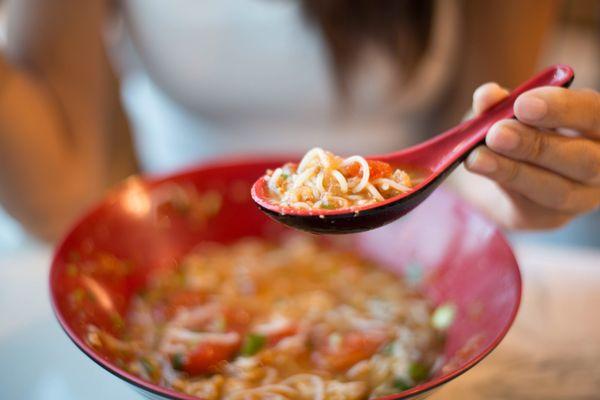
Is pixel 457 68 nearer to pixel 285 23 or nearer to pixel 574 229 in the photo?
pixel 285 23

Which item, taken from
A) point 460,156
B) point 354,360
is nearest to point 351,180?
point 460,156

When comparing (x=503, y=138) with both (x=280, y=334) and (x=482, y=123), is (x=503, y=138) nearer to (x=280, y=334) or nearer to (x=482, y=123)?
(x=482, y=123)

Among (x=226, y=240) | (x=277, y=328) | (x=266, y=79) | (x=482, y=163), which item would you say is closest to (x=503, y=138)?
(x=482, y=163)

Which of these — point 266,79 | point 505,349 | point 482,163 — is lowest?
point 505,349

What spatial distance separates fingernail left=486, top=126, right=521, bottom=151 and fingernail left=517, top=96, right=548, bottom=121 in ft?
0.09

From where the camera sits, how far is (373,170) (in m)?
0.76

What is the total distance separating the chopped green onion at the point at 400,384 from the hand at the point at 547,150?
0.31 meters

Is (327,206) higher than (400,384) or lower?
higher

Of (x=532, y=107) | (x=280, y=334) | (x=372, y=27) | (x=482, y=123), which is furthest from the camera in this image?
(x=372, y=27)

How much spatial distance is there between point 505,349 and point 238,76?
0.94 m

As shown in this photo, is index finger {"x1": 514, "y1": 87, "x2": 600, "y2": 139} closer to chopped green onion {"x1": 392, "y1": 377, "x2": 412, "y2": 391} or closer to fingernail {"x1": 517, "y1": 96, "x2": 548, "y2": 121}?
fingernail {"x1": 517, "y1": 96, "x2": 548, "y2": 121}

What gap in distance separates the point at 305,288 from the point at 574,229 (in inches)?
69.1

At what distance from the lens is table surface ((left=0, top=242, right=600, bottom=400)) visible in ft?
2.81

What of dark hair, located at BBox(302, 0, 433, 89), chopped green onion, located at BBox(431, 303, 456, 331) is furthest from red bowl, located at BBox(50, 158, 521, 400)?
dark hair, located at BBox(302, 0, 433, 89)
